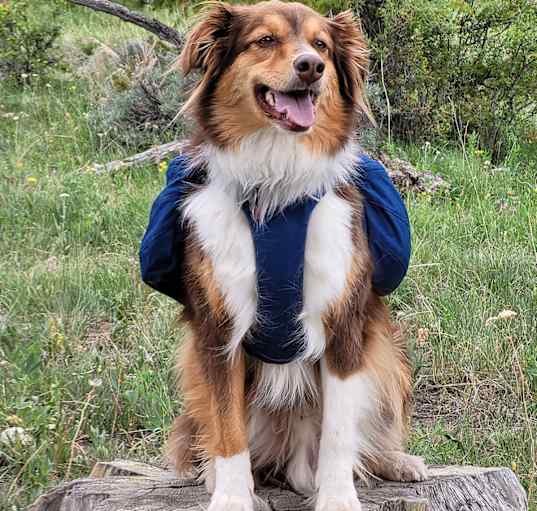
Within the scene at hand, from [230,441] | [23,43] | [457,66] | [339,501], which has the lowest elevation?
[339,501]

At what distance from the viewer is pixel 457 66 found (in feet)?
23.9

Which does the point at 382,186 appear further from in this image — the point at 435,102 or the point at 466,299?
the point at 435,102

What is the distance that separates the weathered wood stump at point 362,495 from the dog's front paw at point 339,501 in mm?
48

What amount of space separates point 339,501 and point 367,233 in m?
0.89

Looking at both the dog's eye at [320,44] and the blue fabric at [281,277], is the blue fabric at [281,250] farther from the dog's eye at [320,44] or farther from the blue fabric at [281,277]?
the dog's eye at [320,44]

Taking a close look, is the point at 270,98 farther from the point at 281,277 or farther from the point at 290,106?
the point at 281,277

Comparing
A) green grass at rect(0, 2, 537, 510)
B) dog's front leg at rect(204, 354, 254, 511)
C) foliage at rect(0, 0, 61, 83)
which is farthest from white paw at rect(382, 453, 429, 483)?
foliage at rect(0, 0, 61, 83)

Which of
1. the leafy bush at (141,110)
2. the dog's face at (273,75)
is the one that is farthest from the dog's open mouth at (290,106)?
the leafy bush at (141,110)

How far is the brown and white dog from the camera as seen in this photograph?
8.55ft

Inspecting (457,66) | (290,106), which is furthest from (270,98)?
(457,66)

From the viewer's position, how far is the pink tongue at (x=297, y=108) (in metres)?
2.62

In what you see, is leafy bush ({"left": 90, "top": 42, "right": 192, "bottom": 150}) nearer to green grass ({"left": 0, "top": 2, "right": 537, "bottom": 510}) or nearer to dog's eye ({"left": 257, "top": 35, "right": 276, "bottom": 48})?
green grass ({"left": 0, "top": 2, "right": 537, "bottom": 510})

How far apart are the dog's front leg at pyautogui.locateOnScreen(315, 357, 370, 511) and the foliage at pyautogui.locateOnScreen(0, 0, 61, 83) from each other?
7.89m

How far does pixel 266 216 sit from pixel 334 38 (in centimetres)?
71
